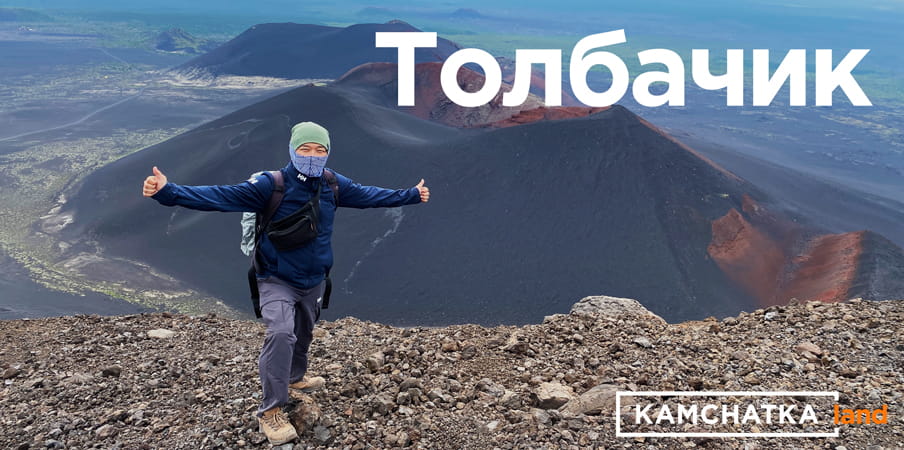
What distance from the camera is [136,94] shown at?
58344 millimetres

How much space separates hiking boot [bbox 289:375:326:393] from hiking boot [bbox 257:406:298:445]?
55 cm

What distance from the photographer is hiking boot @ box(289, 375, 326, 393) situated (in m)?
4.52

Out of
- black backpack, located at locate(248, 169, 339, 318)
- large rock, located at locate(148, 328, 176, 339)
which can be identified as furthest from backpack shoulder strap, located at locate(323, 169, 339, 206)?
large rock, located at locate(148, 328, 176, 339)

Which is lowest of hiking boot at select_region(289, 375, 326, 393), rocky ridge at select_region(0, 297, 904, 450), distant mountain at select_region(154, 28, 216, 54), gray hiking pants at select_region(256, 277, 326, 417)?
rocky ridge at select_region(0, 297, 904, 450)

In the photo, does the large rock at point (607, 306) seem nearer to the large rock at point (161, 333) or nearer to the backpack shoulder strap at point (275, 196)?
the large rock at point (161, 333)

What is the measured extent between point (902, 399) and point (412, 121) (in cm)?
2568

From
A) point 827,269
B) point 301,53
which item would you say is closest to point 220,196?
point 827,269

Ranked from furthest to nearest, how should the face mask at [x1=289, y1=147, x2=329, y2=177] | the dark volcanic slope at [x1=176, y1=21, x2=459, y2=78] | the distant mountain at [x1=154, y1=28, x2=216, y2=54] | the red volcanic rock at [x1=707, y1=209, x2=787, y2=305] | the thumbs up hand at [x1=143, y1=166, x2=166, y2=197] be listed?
the distant mountain at [x1=154, y1=28, x2=216, y2=54], the dark volcanic slope at [x1=176, y1=21, x2=459, y2=78], the red volcanic rock at [x1=707, y1=209, x2=787, y2=305], the face mask at [x1=289, y1=147, x2=329, y2=177], the thumbs up hand at [x1=143, y1=166, x2=166, y2=197]

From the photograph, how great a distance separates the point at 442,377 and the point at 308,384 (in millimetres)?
1052

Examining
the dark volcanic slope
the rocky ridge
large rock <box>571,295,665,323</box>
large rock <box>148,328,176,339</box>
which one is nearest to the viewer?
the rocky ridge

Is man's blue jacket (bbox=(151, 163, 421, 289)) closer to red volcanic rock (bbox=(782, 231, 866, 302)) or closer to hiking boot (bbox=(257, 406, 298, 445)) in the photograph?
hiking boot (bbox=(257, 406, 298, 445))

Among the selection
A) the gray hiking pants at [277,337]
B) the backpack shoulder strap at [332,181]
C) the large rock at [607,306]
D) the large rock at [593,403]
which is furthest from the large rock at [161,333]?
the large rock at [607,306]

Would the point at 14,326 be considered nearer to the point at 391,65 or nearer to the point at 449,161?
the point at 449,161

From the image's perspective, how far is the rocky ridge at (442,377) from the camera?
405cm
